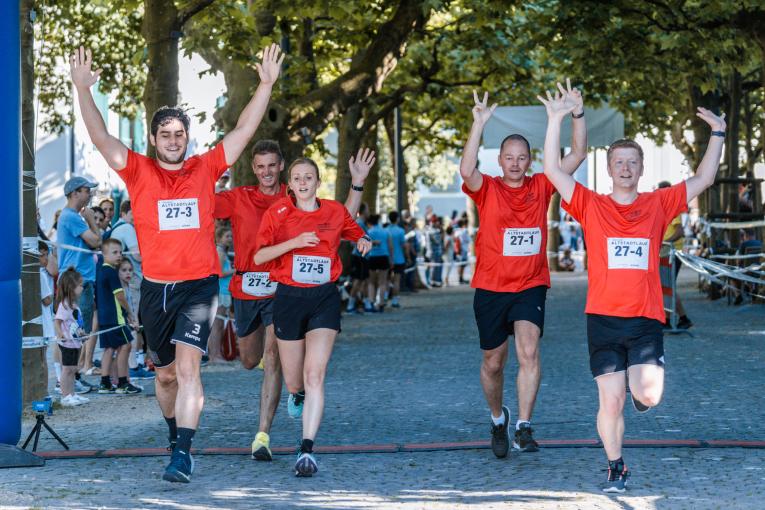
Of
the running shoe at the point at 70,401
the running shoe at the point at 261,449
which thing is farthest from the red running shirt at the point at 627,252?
the running shoe at the point at 70,401

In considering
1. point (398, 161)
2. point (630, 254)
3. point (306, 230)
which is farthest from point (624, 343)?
point (398, 161)

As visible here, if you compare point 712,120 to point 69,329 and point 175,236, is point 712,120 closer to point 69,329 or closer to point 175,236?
point 175,236

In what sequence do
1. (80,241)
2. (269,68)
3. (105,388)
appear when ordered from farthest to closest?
(80,241), (105,388), (269,68)

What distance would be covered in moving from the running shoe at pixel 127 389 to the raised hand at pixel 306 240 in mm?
5022

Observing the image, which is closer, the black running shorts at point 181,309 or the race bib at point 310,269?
the black running shorts at point 181,309

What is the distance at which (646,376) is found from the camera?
7.32 m

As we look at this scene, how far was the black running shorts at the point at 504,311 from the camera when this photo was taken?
8695 mm

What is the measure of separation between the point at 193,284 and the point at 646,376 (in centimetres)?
246

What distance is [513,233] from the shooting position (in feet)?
28.6

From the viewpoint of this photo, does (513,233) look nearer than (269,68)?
No

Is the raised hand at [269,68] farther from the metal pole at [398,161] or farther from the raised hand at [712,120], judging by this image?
the metal pole at [398,161]

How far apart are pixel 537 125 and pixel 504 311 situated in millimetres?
15494

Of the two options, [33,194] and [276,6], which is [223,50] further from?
[33,194]

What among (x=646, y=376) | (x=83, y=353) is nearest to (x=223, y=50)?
(x=83, y=353)
